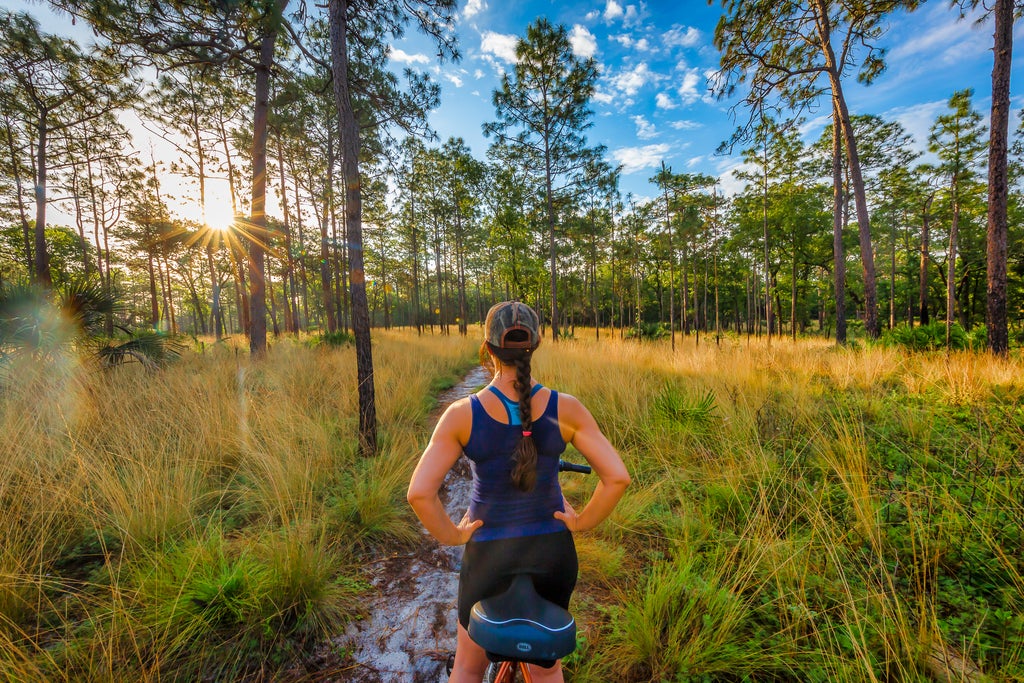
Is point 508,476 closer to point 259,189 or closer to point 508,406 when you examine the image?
point 508,406

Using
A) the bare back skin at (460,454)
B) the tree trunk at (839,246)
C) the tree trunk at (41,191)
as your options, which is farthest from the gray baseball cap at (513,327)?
the tree trunk at (41,191)

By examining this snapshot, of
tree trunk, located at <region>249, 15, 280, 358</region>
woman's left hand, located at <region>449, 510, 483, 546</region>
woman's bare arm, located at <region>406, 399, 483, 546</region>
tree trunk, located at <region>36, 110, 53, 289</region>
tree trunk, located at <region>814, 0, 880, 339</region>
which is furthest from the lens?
tree trunk, located at <region>36, 110, 53, 289</region>

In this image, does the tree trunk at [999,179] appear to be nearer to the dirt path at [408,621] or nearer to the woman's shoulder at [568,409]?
the woman's shoulder at [568,409]

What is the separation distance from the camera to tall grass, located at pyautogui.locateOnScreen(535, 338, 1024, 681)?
159 centimetres

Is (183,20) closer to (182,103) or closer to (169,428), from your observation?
(169,428)

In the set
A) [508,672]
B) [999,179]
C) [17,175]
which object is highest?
[17,175]

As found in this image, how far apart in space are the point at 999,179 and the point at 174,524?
39.8 feet

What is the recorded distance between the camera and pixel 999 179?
559cm

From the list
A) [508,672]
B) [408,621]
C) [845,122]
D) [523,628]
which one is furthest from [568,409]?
[845,122]

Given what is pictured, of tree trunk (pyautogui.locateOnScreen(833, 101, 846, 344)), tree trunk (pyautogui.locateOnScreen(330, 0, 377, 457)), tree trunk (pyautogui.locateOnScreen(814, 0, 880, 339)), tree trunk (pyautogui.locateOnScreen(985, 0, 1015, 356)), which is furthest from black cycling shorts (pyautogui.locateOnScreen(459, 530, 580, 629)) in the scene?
tree trunk (pyautogui.locateOnScreen(833, 101, 846, 344))

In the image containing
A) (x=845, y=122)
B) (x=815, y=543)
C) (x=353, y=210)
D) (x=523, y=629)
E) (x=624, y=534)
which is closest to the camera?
(x=523, y=629)

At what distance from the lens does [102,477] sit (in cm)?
261

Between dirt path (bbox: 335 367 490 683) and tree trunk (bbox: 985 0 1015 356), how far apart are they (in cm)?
932

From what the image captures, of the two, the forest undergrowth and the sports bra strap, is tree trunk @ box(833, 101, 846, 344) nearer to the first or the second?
the forest undergrowth
